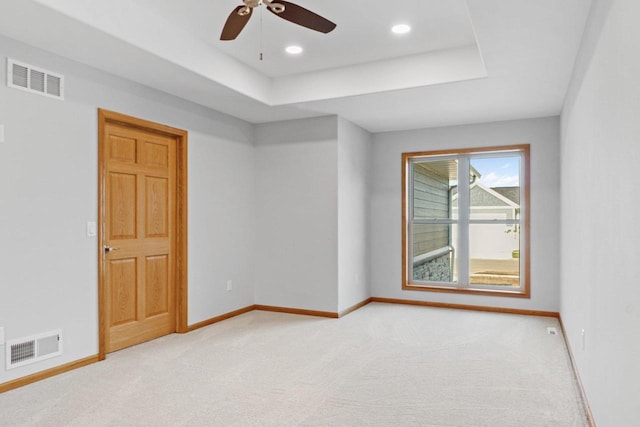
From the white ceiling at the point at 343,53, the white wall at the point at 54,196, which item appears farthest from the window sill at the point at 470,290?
the white wall at the point at 54,196

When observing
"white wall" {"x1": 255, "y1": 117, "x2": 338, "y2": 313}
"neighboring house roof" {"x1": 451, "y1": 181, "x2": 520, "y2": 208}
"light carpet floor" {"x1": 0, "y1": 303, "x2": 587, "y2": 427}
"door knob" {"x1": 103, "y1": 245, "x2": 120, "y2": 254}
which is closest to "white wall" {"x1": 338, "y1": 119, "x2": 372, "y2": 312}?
"white wall" {"x1": 255, "y1": 117, "x2": 338, "y2": 313}

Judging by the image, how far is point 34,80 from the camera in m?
3.20

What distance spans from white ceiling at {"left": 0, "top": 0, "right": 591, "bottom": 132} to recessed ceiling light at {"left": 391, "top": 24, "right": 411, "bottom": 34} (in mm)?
76

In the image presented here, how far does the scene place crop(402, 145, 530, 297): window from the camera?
554 centimetres

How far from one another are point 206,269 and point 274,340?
1.18 meters

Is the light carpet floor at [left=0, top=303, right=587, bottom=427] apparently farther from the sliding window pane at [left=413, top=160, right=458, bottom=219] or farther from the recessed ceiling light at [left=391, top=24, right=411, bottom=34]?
the recessed ceiling light at [left=391, top=24, right=411, bottom=34]

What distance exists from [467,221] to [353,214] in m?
1.49

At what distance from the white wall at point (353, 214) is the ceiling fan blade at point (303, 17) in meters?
2.50

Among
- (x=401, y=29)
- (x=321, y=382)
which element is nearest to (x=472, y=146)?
(x=401, y=29)

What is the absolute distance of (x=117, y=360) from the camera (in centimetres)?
366

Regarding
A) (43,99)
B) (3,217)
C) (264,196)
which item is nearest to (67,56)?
(43,99)

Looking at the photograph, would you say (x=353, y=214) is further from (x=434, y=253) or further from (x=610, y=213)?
(x=610, y=213)

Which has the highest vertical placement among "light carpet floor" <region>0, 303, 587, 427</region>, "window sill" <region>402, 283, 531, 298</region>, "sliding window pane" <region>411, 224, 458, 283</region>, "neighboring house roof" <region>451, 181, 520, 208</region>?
"neighboring house roof" <region>451, 181, 520, 208</region>

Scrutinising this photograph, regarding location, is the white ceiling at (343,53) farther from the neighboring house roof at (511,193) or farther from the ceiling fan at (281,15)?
the neighboring house roof at (511,193)
